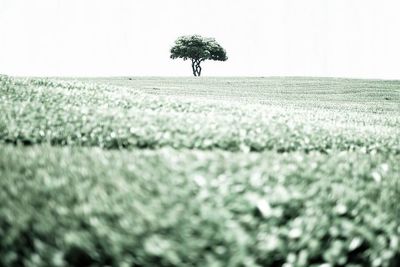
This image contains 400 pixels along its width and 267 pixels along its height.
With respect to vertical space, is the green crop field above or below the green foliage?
below

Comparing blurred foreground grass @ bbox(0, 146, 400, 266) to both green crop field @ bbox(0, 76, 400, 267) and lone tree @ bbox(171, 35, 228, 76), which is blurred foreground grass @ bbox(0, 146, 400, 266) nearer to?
green crop field @ bbox(0, 76, 400, 267)

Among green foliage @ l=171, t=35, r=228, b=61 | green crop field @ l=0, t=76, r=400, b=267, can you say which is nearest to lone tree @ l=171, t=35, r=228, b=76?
green foliage @ l=171, t=35, r=228, b=61

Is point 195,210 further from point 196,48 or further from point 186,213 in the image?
point 196,48

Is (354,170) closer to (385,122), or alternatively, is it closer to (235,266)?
(235,266)

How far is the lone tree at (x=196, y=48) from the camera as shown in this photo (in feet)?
265

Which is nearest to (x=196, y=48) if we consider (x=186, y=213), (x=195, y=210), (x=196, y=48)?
(x=196, y=48)

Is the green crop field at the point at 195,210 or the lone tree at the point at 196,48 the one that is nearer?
the green crop field at the point at 195,210

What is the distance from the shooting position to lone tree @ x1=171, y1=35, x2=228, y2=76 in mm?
80875

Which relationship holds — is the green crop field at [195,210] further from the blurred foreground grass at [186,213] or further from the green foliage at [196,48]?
the green foliage at [196,48]

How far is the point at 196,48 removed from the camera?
80688 millimetres

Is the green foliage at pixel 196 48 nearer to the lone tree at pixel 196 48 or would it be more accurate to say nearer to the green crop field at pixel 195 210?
the lone tree at pixel 196 48

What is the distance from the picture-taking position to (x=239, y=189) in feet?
13.3

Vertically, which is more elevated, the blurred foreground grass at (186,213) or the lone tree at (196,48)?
the lone tree at (196,48)

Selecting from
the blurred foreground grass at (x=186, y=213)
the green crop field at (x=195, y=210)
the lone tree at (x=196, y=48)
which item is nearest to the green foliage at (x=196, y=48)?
the lone tree at (x=196, y=48)
